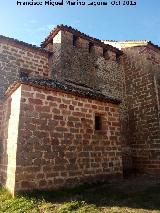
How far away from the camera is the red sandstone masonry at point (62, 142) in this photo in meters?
6.48

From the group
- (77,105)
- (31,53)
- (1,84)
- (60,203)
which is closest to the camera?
(60,203)

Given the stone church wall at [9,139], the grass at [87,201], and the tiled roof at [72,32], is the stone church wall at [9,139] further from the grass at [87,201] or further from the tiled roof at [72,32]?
the tiled roof at [72,32]

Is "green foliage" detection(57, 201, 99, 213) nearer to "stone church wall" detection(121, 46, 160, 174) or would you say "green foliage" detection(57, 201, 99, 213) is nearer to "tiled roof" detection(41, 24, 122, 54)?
"stone church wall" detection(121, 46, 160, 174)

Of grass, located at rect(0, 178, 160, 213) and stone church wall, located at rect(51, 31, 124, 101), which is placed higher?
stone church wall, located at rect(51, 31, 124, 101)

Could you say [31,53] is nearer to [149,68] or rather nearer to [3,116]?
[3,116]

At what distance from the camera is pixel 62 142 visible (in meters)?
7.27

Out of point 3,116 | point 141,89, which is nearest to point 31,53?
point 3,116

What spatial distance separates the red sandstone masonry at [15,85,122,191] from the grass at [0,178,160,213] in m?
0.43

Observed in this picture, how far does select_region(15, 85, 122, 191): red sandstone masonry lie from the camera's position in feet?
21.2

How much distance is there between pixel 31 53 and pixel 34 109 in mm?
4425

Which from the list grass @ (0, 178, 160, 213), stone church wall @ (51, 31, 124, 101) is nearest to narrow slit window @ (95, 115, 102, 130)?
grass @ (0, 178, 160, 213)

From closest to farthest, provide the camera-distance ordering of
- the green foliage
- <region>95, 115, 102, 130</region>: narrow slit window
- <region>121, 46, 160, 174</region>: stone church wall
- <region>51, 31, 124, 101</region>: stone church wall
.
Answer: the green foliage
<region>95, 115, 102, 130</region>: narrow slit window
<region>51, 31, 124, 101</region>: stone church wall
<region>121, 46, 160, 174</region>: stone church wall

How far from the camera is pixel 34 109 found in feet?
22.6

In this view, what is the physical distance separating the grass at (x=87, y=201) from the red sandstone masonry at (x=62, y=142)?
43 centimetres
